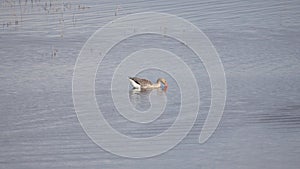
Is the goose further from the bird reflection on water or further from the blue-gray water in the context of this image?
the blue-gray water

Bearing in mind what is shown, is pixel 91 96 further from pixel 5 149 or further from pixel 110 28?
pixel 110 28

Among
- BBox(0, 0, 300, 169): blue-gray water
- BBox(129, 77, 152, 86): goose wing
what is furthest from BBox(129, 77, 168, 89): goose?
BBox(0, 0, 300, 169): blue-gray water

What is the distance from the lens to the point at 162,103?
43.7 ft

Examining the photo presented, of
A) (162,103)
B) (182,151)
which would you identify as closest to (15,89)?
(162,103)

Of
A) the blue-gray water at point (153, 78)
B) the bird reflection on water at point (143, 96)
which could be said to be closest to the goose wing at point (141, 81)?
the bird reflection on water at point (143, 96)

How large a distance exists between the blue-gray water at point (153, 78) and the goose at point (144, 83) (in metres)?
0.21

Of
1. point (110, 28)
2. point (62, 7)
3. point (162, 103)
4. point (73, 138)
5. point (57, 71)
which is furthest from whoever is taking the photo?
point (62, 7)

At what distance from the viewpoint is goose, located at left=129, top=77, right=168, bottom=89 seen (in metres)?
14.2

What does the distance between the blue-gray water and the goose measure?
0.68 ft

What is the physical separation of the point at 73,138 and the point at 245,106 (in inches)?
122

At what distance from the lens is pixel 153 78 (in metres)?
15.3

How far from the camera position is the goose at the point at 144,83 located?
1420cm

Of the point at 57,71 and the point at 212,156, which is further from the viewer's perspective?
the point at 57,71

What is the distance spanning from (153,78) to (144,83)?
0.96 metres
